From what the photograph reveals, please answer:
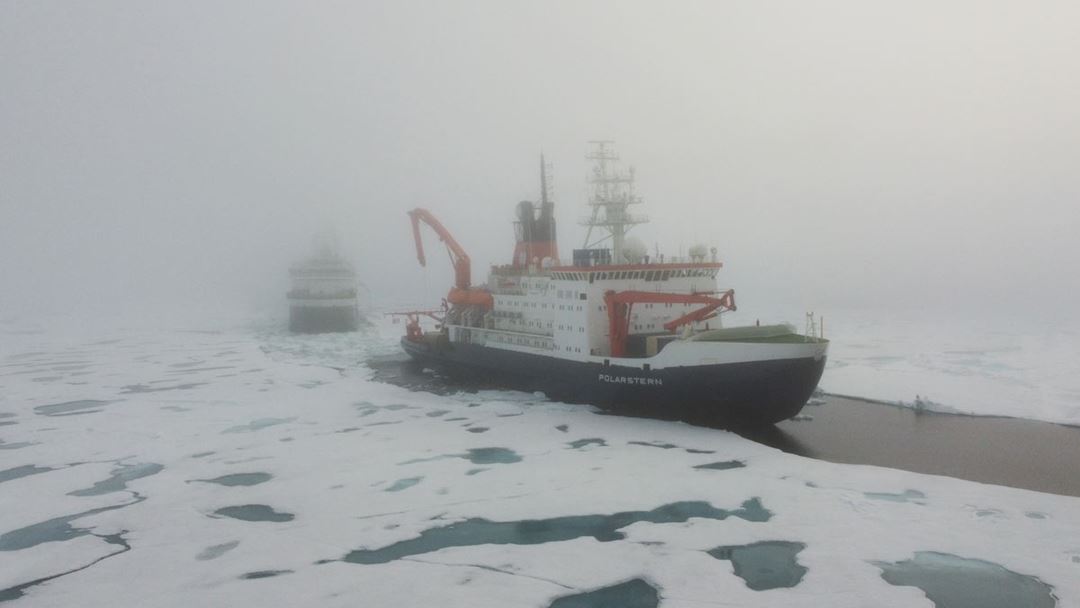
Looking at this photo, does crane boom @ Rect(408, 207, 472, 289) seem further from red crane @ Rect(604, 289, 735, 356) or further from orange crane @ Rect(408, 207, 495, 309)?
red crane @ Rect(604, 289, 735, 356)

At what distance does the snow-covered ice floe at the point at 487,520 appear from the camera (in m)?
7.32

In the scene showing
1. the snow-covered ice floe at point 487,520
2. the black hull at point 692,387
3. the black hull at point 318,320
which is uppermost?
the black hull at point 318,320

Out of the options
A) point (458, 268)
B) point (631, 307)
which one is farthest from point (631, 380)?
point (458, 268)

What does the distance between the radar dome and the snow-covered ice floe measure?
598cm

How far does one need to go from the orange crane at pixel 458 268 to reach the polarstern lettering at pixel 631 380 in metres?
9.26

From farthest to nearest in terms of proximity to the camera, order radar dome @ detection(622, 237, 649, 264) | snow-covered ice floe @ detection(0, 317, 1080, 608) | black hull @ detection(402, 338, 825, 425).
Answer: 1. radar dome @ detection(622, 237, 649, 264)
2. black hull @ detection(402, 338, 825, 425)
3. snow-covered ice floe @ detection(0, 317, 1080, 608)

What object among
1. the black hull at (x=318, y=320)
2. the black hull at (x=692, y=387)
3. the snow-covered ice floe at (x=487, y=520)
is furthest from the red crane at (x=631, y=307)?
the black hull at (x=318, y=320)

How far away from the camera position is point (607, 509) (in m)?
9.88

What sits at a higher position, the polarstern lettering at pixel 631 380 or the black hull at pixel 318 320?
the black hull at pixel 318 320

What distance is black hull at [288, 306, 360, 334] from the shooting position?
4581 cm

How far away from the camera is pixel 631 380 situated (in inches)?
646

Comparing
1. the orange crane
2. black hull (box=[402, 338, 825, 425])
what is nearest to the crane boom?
the orange crane

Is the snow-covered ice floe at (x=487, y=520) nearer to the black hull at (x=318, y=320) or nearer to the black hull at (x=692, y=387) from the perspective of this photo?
the black hull at (x=692, y=387)

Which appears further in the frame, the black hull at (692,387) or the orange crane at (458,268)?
the orange crane at (458,268)
